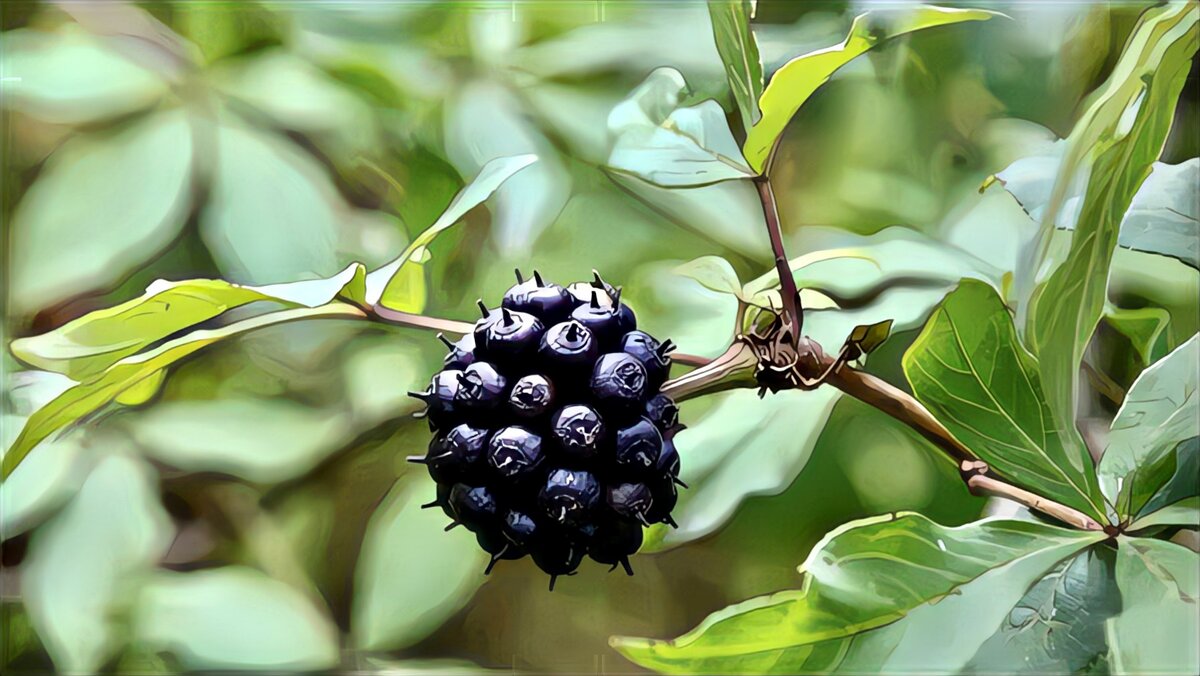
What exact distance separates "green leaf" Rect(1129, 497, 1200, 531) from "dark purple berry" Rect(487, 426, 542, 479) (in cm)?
48

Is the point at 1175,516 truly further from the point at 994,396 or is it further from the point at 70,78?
the point at 70,78

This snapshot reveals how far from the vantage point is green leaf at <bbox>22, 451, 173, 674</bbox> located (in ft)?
2.57

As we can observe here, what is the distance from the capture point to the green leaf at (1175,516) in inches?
25.2

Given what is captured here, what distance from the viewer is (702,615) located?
727 millimetres

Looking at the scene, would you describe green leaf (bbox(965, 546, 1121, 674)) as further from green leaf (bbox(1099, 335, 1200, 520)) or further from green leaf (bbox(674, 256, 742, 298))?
green leaf (bbox(674, 256, 742, 298))

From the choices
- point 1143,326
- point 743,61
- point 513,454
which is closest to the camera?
point 513,454

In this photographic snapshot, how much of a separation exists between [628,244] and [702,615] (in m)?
0.34

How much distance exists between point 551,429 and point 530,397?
0.02 meters

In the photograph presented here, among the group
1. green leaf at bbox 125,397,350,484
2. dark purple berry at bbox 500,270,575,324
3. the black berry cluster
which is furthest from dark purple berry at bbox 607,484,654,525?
green leaf at bbox 125,397,350,484

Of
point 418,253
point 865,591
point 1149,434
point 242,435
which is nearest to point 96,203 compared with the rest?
point 242,435

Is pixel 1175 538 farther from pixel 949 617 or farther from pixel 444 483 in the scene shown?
pixel 444 483

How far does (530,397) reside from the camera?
0.49m

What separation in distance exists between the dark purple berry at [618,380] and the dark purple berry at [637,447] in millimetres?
17

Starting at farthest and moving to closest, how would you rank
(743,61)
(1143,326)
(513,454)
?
(1143,326), (743,61), (513,454)
